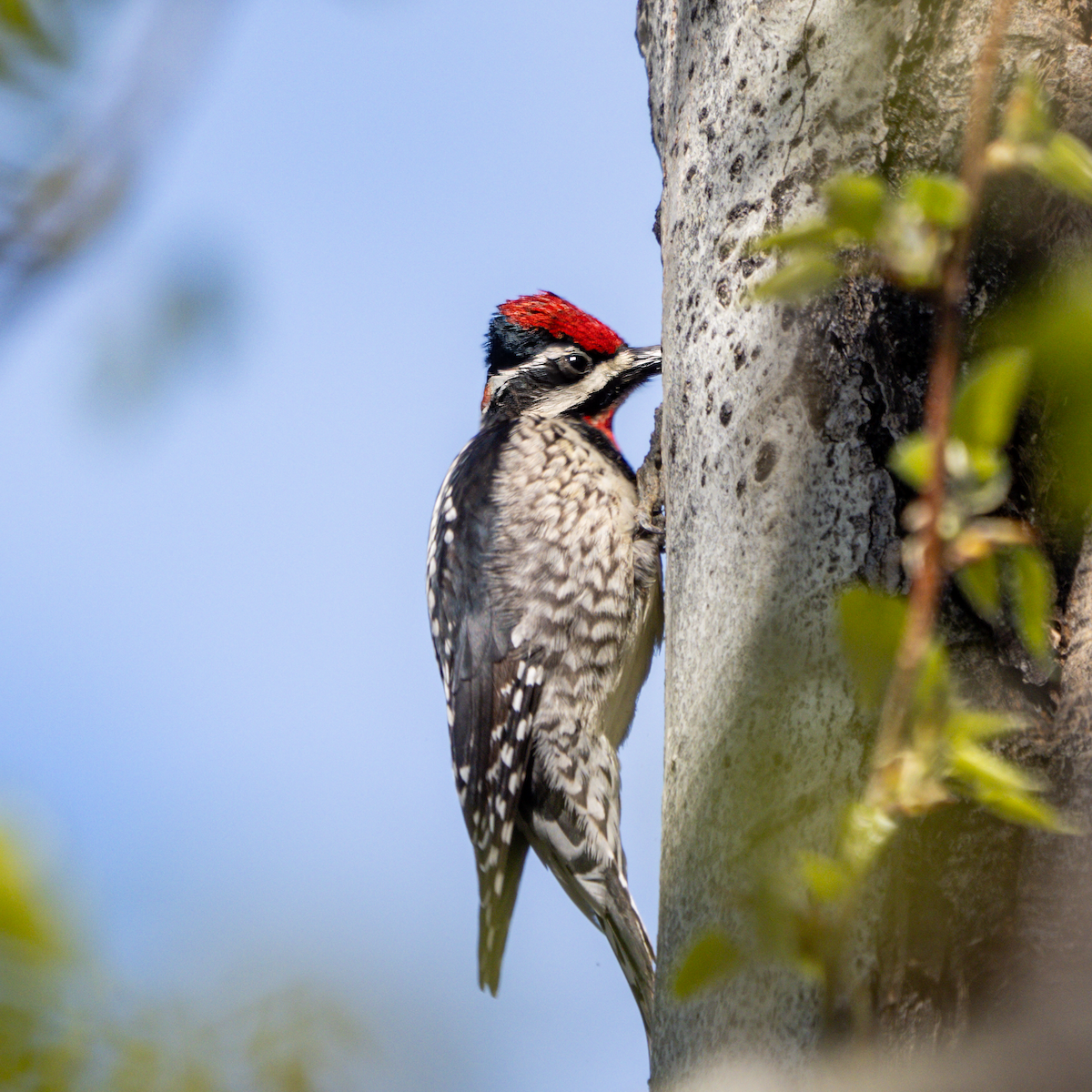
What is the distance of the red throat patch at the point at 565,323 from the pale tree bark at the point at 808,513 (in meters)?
1.63

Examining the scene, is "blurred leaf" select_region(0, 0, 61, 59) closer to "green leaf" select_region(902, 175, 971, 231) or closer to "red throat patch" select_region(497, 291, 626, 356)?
"green leaf" select_region(902, 175, 971, 231)

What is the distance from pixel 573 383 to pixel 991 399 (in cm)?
337

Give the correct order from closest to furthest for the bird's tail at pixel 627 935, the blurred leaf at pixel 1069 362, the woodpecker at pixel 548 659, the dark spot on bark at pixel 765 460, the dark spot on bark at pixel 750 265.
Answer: the blurred leaf at pixel 1069 362 → the dark spot on bark at pixel 765 460 → the dark spot on bark at pixel 750 265 → the bird's tail at pixel 627 935 → the woodpecker at pixel 548 659

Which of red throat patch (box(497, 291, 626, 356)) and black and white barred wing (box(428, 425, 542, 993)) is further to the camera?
red throat patch (box(497, 291, 626, 356))

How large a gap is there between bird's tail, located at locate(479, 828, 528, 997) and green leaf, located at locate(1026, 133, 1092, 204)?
2923 millimetres

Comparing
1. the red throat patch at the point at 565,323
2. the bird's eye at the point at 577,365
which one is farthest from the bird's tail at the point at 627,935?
the bird's eye at the point at 577,365

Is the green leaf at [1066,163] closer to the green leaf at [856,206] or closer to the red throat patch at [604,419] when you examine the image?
the green leaf at [856,206]

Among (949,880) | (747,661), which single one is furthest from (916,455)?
(747,661)

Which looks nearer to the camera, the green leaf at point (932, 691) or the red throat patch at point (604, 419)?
the green leaf at point (932, 691)

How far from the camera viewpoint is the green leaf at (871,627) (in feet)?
2.40

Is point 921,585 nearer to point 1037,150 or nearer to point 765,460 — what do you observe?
point 1037,150

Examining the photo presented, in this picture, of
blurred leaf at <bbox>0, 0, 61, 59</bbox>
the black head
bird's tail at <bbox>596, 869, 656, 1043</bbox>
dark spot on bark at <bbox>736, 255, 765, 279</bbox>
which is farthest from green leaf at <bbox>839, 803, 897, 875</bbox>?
the black head

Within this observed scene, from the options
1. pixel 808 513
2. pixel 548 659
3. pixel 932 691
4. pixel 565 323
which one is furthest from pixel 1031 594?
pixel 565 323

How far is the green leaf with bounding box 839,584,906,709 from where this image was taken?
2.40 feet
